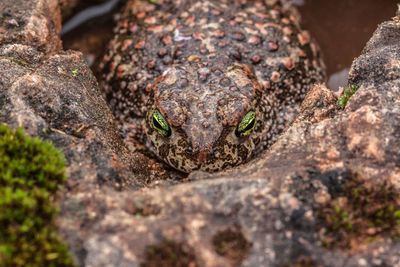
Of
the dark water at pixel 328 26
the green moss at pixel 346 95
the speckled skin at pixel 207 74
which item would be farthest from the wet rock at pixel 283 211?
the dark water at pixel 328 26

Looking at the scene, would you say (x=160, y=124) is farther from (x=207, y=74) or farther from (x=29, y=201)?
(x=29, y=201)

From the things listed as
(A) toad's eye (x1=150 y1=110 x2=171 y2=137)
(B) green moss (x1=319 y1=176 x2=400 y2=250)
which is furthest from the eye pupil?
(B) green moss (x1=319 y1=176 x2=400 y2=250)

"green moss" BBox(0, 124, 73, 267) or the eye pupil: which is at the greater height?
the eye pupil

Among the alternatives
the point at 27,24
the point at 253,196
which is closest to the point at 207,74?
the point at 27,24

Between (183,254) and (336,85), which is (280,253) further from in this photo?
(336,85)

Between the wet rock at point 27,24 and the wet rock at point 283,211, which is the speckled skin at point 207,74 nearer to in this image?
the wet rock at point 283,211

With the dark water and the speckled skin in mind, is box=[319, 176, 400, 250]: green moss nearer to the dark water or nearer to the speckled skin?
the speckled skin

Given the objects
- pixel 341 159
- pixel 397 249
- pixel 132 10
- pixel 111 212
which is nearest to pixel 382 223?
pixel 397 249
